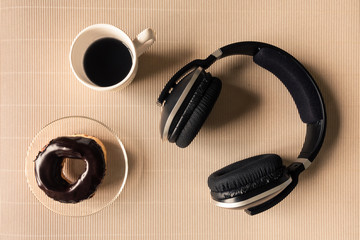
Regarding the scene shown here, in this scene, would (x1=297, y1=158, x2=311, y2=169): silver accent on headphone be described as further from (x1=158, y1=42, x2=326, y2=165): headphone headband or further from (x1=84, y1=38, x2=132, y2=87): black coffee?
(x1=84, y1=38, x2=132, y2=87): black coffee

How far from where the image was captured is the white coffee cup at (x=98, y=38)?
41cm

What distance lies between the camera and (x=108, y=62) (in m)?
0.44

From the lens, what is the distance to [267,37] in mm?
482

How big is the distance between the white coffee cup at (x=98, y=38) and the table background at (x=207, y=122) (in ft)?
0.16

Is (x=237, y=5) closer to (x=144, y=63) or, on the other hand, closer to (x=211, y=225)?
(x=144, y=63)

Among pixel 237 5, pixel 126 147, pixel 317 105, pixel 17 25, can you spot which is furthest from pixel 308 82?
pixel 17 25

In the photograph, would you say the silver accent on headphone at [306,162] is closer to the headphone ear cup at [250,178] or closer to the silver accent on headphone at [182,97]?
the headphone ear cup at [250,178]

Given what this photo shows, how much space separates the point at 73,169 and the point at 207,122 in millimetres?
183

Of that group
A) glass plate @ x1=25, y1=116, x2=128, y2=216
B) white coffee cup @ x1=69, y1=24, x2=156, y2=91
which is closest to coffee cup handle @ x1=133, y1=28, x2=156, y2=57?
white coffee cup @ x1=69, y1=24, x2=156, y2=91

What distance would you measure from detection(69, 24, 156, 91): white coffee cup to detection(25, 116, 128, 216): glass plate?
0.06m

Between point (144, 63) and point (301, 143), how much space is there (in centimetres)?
23

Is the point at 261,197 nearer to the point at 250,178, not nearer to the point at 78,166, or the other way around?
the point at 250,178

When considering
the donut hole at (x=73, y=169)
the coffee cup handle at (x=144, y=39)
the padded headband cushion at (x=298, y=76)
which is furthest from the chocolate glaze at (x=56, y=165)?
the padded headband cushion at (x=298, y=76)

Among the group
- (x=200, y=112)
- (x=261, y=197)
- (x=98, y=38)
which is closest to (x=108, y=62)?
(x=98, y=38)
